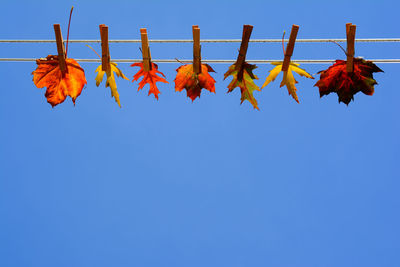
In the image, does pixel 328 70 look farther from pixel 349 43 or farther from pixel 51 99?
pixel 51 99

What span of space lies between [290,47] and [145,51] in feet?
4.62

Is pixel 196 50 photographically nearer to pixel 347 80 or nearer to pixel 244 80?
pixel 244 80

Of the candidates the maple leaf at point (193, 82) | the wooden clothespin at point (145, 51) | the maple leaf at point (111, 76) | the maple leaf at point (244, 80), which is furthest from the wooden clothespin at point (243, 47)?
the maple leaf at point (111, 76)

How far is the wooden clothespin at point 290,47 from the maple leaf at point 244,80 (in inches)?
11.4

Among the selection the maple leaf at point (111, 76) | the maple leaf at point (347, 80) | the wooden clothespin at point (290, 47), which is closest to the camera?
the wooden clothespin at point (290, 47)

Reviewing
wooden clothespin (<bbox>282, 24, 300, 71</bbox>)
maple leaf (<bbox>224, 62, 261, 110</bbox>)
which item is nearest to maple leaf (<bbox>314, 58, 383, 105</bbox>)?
wooden clothespin (<bbox>282, 24, 300, 71</bbox>)

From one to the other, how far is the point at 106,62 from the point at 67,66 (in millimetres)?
432

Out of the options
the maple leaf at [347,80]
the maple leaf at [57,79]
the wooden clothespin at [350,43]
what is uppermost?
the wooden clothespin at [350,43]

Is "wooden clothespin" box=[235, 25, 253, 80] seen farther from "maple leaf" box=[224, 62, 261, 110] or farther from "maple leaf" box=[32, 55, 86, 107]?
"maple leaf" box=[32, 55, 86, 107]

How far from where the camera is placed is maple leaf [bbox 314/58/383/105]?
4.08 meters

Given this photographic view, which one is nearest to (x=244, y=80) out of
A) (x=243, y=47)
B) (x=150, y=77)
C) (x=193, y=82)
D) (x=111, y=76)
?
(x=243, y=47)

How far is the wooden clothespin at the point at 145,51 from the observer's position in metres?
4.12

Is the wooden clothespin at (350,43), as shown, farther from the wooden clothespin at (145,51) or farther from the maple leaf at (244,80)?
the wooden clothespin at (145,51)

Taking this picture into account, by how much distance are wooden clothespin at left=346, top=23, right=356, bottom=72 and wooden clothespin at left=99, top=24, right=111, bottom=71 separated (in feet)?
7.49
